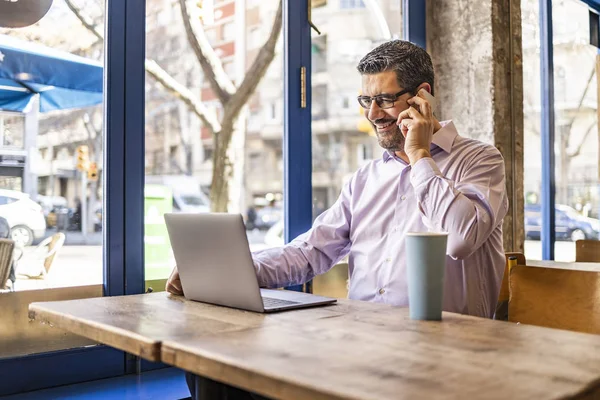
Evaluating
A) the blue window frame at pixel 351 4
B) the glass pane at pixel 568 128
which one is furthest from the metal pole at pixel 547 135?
the blue window frame at pixel 351 4

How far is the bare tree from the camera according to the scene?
2873 mm

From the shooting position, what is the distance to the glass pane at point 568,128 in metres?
4.99

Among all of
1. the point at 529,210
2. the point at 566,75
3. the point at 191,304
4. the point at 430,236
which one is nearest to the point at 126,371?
the point at 191,304

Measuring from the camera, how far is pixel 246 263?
1422 mm

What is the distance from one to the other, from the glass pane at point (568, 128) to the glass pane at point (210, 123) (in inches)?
94.1

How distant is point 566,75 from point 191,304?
4.83 meters

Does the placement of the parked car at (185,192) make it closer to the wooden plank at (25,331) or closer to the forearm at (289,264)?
the wooden plank at (25,331)

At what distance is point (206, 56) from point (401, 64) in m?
1.21

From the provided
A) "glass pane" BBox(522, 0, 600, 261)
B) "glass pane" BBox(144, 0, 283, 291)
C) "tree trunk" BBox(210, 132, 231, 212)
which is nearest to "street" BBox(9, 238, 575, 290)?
"glass pane" BBox(144, 0, 283, 291)

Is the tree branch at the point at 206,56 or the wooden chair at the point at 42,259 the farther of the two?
the tree branch at the point at 206,56

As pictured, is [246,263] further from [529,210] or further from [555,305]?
[529,210]

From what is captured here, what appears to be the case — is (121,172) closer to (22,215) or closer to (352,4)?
(22,215)

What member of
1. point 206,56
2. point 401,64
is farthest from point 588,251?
point 206,56

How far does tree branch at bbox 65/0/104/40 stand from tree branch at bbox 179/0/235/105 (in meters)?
0.46
